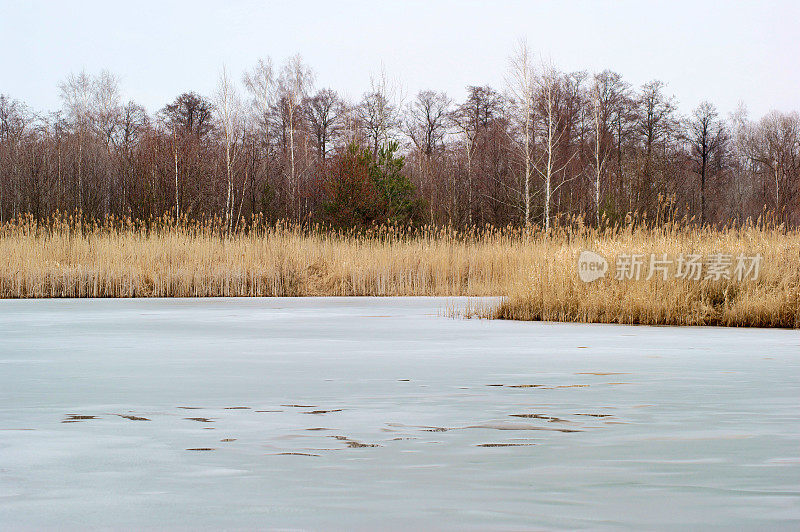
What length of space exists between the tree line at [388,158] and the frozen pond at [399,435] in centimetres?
1012

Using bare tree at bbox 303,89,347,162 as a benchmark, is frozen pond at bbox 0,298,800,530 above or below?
below

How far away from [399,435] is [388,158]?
18.7 metres

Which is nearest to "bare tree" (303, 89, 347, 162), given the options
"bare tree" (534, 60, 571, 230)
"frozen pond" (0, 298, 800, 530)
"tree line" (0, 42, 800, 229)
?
"tree line" (0, 42, 800, 229)

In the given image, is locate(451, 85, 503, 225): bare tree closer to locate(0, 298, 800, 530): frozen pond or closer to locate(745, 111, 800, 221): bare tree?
locate(745, 111, 800, 221): bare tree

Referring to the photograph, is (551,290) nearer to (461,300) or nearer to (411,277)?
(461,300)

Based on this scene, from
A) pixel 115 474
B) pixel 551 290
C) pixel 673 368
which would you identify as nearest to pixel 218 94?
pixel 551 290

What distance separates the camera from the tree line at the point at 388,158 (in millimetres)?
24156

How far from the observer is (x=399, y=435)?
3305 millimetres

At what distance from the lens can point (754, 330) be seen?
8.51 metres

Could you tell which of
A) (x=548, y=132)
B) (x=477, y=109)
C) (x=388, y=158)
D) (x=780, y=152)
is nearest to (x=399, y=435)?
(x=388, y=158)

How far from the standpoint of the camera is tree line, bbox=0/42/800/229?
24.2m

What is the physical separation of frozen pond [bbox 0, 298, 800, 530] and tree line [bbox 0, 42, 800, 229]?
33.2 feet

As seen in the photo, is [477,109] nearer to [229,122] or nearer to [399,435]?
[229,122]

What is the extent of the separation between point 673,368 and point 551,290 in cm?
458
